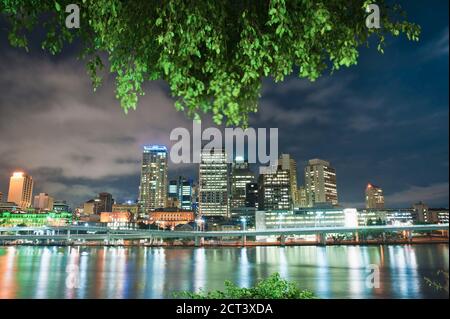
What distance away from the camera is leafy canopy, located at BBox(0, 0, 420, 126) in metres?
5.51

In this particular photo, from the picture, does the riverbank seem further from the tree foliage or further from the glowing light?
the tree foliage

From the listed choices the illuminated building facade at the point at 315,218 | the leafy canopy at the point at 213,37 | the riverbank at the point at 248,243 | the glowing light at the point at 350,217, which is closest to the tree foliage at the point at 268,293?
the leafy canopy at the point at 213,37

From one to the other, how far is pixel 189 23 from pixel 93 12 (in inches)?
62.8

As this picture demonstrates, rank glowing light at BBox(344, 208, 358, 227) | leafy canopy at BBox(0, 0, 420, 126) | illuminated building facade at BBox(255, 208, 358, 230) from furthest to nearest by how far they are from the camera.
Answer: illuminated building facade at BBox(255, 208, 358, 230) < glowing light at BBox(344, 208, 358, 227) < leafy canopy at BBox(0, 0, 420, 126)

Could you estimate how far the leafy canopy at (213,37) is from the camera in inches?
217

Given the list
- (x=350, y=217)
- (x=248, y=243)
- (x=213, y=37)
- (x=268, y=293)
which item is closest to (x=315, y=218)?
(x=350, y=217)

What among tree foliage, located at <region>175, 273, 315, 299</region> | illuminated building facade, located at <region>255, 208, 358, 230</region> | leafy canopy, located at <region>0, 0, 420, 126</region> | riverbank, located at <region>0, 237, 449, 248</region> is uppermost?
illuminated building facade, located at <region>255, 208, 358, 230</region>

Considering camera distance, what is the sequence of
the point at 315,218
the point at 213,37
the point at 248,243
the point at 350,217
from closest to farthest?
the point at 213,37 < the point at 248,243 < the point at 350,217 < the point at 315,218

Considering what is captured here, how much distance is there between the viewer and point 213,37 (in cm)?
565

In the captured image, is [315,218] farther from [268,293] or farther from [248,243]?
[268,293]


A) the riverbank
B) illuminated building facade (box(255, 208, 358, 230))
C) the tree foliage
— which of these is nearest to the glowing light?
illuminated building facade (box(255, 208, 358, 230))

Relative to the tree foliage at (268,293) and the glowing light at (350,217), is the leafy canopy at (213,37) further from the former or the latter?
the glowing light at (350,217)
